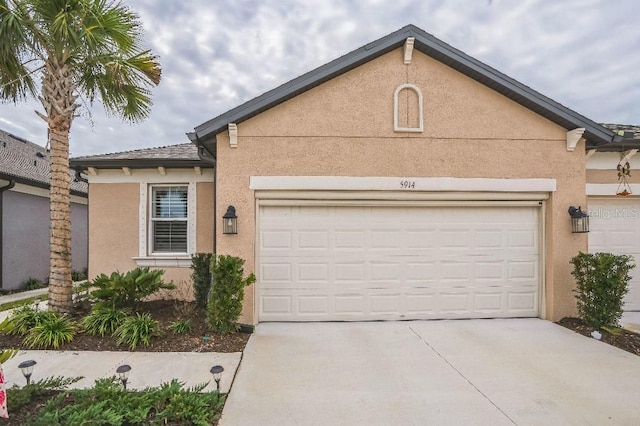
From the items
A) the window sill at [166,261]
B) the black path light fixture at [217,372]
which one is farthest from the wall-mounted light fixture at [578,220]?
the window sill at [166,261]

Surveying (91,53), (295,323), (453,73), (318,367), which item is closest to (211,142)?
(91,53)

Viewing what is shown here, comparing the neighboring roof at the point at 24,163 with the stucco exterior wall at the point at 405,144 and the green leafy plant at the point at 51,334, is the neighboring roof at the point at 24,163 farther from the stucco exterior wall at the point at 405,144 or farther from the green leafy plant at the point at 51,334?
the stucco exterior wall at the point at 405,144

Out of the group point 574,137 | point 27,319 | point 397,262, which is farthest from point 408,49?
point 27,319

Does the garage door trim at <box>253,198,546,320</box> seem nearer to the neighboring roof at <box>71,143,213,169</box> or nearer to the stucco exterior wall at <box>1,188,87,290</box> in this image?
the neighboring roof at <box>71,143,213,169</box>

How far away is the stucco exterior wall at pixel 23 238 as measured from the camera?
36.1ft

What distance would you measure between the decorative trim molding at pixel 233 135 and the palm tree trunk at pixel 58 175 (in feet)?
9.91

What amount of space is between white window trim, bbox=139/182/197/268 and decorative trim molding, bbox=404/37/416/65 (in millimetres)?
5705

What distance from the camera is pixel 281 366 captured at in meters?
4.72

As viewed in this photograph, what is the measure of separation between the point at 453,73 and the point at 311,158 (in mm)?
3433

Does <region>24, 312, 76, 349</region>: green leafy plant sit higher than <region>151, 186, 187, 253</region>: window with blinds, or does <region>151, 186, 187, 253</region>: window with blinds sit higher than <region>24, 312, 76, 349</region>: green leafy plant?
<region>151, 186, 187, 253</region>: window with blinds

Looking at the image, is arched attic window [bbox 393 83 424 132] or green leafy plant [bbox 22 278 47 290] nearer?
arched attic window [bbox 393 83 424 132]

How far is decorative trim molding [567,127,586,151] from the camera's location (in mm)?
6625

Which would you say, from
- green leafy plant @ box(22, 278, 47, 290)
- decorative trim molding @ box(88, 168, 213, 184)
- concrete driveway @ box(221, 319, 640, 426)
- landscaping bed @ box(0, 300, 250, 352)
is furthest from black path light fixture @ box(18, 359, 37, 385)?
green leafy plant @ box(22, 278, 47, 290)

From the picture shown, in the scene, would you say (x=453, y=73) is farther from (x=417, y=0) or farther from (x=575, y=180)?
(x=575, y=180)
